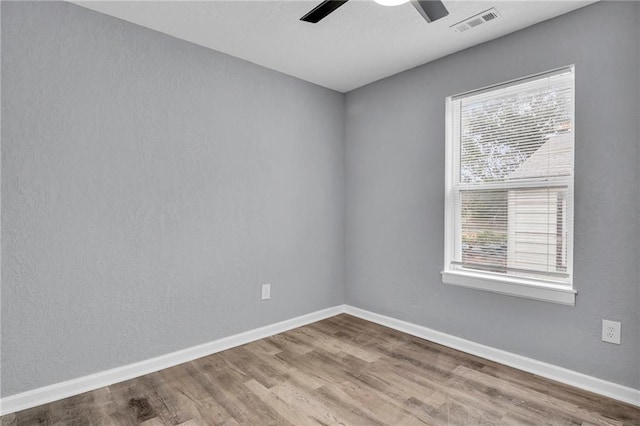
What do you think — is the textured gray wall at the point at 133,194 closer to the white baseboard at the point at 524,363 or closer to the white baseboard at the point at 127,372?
the white baseboard at the point at 127,372

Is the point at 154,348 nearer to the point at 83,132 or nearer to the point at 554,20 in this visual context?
the point at 83,132

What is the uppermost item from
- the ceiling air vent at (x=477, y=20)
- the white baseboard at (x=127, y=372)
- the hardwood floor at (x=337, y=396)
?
the ceiling air vent at (x=477, y=20)

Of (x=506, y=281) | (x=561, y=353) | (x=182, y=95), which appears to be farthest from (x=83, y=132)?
(x=561, y=353)

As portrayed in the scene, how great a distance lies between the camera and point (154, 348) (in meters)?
2.49

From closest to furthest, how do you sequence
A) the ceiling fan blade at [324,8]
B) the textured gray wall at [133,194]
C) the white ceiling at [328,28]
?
the ceiling fan blade at [324,8] → the textured gray wall at [133,194] → the white ceiling at [328,28]

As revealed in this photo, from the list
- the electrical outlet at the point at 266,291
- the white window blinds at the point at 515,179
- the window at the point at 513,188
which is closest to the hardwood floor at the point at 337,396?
the electrical outlet at the point at 266,291

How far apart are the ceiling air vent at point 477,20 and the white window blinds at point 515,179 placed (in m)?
0.52

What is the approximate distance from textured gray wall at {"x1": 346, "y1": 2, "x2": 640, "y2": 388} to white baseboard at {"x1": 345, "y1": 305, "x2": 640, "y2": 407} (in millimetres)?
47

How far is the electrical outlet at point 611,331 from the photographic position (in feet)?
6.85

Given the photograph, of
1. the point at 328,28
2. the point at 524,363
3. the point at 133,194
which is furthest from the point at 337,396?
the point at 328,28

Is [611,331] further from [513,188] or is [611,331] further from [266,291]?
[266,291]

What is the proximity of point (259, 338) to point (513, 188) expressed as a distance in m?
2.46

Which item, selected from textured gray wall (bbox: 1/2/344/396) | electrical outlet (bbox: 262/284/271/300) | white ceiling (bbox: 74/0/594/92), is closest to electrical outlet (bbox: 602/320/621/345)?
white ceiling (bbox: 74/0/594/92)

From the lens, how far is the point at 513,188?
2.56m
